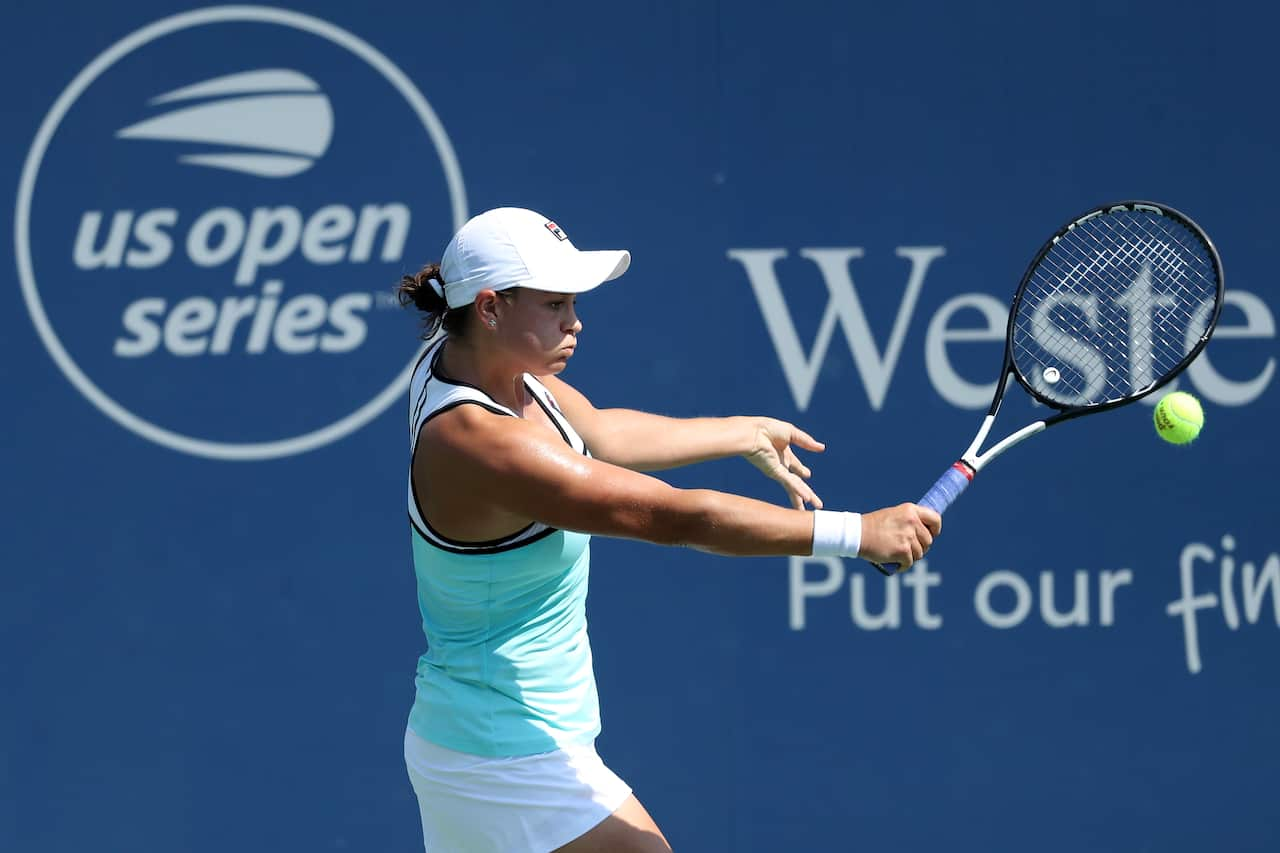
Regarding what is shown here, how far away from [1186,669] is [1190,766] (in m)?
0.25

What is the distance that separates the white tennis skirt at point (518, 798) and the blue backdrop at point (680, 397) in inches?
54.1

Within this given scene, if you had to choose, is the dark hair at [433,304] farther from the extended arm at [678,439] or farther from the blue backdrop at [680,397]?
the blue backdrop at [680,397]

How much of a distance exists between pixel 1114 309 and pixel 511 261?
191cm

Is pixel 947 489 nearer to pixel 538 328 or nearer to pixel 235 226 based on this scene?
pixel 538 328

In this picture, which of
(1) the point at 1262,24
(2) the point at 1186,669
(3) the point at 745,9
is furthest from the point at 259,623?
(1) the point at 1262,24

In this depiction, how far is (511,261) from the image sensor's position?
2.74 m

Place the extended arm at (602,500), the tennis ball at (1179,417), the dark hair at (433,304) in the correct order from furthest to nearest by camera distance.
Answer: the tennis ball at (1179,417) < the dark hair at (433,304) < the extended arm at (602,500)

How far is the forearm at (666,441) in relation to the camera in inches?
127

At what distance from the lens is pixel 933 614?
420 cm

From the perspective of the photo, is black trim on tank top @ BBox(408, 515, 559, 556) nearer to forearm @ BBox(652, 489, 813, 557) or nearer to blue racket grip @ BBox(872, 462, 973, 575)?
forearm @ BBox(652, 489, 813, 557)

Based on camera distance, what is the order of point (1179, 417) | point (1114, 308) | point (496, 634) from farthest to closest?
point (1114, 308) < point (1179, 417) < point (496, 634)

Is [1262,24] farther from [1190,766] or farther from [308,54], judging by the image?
[308,54]

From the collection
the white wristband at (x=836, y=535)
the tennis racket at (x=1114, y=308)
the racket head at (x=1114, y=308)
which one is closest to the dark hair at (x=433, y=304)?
the white wristband at (x=836, y=535)

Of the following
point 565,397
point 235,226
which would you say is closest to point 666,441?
point 565,397
